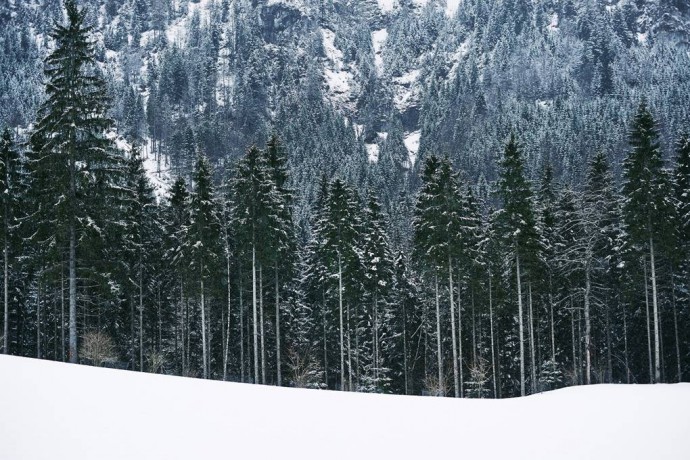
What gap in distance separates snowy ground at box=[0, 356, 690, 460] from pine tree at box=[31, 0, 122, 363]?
A: 1361 centimetres

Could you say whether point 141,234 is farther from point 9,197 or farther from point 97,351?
point 97,351

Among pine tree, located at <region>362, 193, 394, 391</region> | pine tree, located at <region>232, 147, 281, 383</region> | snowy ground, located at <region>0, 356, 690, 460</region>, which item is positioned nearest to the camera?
snowy ground, located at <region>0, 356, 690, 460</region>

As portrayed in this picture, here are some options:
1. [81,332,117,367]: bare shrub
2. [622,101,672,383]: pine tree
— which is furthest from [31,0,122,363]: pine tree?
[622,101,672,383]: pine tree

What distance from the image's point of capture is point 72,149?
22750mm

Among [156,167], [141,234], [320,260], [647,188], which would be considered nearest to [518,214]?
[647,188]

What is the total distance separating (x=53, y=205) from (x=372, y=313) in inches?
1061

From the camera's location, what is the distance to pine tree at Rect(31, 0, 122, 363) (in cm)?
2269

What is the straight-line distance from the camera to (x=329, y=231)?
117 feet

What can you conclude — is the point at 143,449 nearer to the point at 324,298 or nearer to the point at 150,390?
the point at 150,390

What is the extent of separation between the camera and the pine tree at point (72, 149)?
2269 centimetres

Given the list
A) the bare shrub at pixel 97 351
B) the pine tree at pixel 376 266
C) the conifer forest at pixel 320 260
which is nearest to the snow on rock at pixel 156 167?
the conifer forest at pixel 320 260

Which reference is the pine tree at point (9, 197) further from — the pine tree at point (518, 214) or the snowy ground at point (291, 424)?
the pine tree at point (518, 214)

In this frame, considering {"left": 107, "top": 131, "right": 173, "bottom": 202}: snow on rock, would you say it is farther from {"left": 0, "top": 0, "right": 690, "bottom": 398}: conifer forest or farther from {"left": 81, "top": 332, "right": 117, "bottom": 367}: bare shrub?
{"left": 81, "top": 332, "right": 117, "bottom": 367}: bare shrub

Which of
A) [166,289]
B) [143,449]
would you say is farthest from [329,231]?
[143,449]
